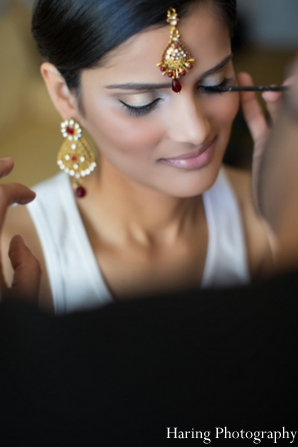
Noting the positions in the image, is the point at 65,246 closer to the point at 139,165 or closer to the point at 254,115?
the point at 139,165

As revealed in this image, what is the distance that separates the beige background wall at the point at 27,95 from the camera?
2.77 ft

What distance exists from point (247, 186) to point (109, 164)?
26cm

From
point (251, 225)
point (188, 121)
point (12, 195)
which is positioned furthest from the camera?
point (251, 225)

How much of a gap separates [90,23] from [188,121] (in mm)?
159

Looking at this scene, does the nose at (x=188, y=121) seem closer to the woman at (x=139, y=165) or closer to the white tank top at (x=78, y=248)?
the woman at (x=139, y=165)

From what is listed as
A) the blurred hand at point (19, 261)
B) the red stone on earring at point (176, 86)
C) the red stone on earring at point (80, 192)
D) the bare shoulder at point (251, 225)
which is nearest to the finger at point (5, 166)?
the blurred hand at point (19, 261)

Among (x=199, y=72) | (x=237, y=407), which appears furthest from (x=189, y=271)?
(x=237, y=407)

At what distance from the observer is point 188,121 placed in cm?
64

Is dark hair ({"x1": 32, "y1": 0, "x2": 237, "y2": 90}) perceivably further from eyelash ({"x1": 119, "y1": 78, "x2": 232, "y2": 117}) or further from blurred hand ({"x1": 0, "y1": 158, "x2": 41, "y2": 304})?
blurred hand ({"x1": 0, "y1": 158, "x2": 41, "y2": 304})

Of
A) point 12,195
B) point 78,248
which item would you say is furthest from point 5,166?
point 78,248

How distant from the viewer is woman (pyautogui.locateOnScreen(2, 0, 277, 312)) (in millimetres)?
609

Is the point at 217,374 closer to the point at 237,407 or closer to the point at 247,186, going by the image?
the point at 237,407

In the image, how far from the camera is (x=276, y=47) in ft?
3.21

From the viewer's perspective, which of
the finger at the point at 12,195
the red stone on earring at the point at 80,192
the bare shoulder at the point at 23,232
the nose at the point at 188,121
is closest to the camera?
the finger at the point at 12,195
